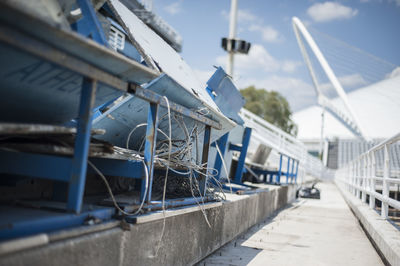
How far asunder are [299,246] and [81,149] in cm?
380

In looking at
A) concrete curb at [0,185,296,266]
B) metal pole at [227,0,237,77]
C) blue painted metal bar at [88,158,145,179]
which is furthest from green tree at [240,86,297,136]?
blue painted metal bar at [88,158,145,179]

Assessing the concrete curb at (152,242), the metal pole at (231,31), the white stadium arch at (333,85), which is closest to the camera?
the concrete curb at (152,242)

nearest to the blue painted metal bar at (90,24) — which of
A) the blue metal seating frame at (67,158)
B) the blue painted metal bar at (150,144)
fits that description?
the blue metal seating frame at (67,158)

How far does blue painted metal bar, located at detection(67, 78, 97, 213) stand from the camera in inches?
82.1

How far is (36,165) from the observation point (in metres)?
2.19

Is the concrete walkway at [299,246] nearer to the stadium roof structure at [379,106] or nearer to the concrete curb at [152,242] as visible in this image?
the concrete curb at [152,242]

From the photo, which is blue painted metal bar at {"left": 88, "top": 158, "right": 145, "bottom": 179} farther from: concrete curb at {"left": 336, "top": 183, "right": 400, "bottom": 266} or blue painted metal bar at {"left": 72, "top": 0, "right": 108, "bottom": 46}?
concrete curb at {"left": 336, "top": 183, "right": 400, "bottom": 266}

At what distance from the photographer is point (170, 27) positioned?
126 feet

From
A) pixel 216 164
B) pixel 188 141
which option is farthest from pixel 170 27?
pixel 188 141

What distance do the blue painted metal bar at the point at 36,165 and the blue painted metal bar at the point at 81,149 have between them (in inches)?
2.1

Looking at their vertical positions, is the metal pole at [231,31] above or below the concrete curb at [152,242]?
above

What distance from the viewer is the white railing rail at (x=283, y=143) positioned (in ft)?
72.6

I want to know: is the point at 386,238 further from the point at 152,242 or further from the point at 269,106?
the point at 269,106

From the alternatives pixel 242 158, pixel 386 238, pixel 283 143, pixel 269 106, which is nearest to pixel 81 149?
pixel 386 238
